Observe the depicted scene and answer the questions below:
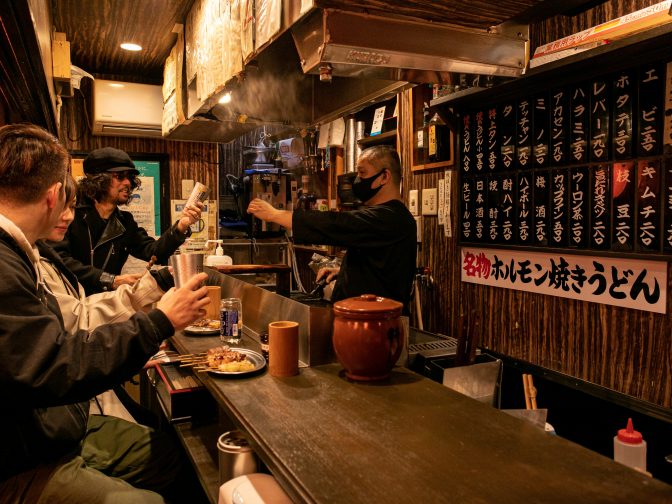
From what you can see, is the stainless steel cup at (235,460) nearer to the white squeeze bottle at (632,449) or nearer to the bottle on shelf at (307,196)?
the white squeeze bottle at (632,449)

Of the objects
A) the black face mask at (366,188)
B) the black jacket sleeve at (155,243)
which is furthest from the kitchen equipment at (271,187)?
the black face mask at (366,188)

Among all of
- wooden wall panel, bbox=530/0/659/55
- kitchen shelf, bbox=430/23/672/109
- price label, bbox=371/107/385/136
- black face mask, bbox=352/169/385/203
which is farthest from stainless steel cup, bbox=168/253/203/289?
price label, bbox=371/107/385/136

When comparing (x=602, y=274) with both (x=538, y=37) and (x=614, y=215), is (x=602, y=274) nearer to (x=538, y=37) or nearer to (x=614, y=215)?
(x=614, y=215)

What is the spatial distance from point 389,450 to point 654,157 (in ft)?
6.98

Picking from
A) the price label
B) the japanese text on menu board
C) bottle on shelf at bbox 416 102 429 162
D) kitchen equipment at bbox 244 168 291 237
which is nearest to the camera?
the japanese text on menu board

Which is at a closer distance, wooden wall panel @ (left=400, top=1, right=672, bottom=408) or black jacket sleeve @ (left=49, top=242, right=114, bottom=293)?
wooden wall panel @ (left=400, top=1, right=672, bottom=408)

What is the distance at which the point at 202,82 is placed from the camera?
3.66 m

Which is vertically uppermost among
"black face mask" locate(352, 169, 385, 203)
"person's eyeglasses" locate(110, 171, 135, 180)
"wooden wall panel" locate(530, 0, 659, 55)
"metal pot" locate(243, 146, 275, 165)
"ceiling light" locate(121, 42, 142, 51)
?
"ceiling light" locate(121, 42, 142, 51)

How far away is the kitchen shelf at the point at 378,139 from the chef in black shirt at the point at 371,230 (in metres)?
1.66

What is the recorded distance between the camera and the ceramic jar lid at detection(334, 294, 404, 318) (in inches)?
68.5

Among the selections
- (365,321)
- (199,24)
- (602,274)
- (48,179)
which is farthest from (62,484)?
(199,24)

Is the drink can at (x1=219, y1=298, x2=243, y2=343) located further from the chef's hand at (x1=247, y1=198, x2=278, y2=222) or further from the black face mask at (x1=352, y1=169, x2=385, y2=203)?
the black face mask at (x1=352, y1=169, x2=385, y2=203)

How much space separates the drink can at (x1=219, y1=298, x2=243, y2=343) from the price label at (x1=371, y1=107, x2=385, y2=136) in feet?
9.13

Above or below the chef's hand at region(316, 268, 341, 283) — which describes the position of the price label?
above
